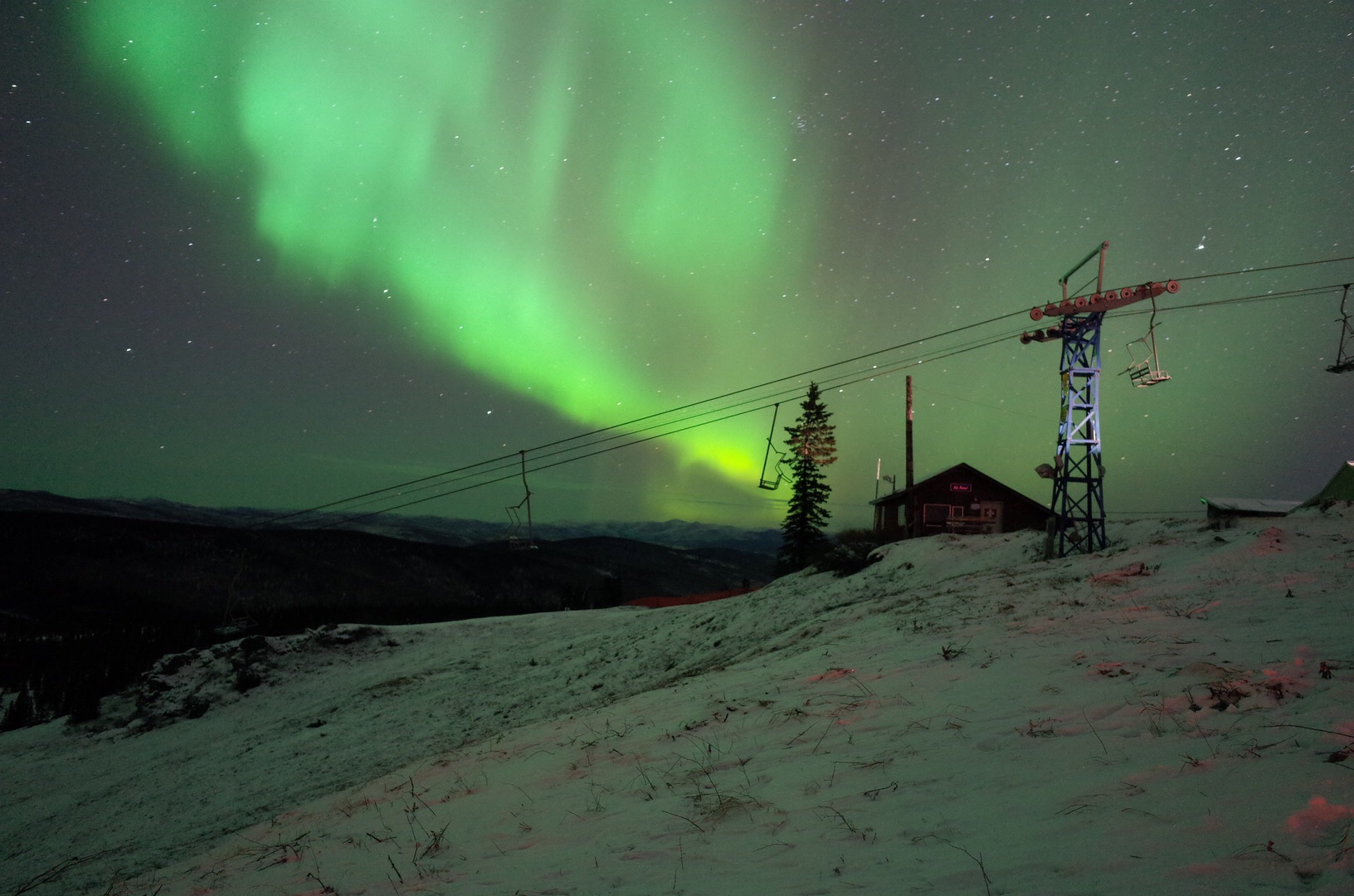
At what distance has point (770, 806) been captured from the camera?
18.3 ft

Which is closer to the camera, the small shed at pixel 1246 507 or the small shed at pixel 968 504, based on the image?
the small shed at pixel 1246 507

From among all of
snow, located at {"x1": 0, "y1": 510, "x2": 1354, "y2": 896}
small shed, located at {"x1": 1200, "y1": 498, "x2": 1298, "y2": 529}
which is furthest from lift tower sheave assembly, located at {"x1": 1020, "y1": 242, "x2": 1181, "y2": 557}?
small shed, located at {"x1": 1200, "y1": 498, "x2": 1298, "y2": 529}

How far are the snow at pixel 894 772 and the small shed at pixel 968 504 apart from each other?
30.9 meters

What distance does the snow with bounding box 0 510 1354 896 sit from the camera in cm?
407

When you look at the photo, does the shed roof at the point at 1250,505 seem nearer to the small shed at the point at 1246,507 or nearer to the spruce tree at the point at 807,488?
the small shed at the point at 1246,507

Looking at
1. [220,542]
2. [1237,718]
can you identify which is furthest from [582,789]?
[220,542]

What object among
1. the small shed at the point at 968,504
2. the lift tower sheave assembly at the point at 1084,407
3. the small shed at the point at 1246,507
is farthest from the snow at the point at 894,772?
the small shed at the point at 968,504

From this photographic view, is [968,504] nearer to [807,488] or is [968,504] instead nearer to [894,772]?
[807,488]

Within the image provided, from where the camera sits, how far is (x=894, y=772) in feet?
19.0

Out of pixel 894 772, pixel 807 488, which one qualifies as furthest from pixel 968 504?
pixel 894 772

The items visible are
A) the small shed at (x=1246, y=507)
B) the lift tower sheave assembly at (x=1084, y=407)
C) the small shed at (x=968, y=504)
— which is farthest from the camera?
the small shed at (x=968, y=504)

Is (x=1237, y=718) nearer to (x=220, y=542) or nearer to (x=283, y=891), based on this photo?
(x=283, y=891)

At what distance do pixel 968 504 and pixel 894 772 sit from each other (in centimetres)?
4632

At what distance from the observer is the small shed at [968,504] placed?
153 feet
